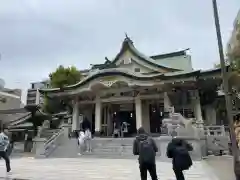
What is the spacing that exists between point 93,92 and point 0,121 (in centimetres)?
1568

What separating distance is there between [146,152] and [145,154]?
49 millimetres

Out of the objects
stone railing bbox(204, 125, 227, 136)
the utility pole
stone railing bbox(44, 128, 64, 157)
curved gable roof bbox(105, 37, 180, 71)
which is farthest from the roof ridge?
the utility pole

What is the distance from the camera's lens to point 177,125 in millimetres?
13305

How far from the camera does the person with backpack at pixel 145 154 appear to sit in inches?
227

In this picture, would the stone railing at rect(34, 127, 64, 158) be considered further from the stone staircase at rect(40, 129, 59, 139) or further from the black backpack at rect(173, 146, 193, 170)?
the black backpack at rect(173, 146, 193, 170)

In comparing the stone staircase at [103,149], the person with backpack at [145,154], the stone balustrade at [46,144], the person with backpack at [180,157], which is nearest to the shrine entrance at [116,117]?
the stone balustrade at [46,144]

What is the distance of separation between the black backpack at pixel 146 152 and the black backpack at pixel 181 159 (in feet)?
1.67

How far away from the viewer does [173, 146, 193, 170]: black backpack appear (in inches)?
218

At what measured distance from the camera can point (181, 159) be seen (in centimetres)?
554

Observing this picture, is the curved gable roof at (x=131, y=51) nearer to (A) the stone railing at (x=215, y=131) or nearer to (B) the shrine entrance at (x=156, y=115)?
(B) the shrine entrance at (x=156, y=115)

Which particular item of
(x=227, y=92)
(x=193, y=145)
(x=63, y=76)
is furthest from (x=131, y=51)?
(x=227, y=92)

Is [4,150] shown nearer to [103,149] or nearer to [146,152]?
[146,152]

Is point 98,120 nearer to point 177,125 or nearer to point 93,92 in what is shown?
point 93,92

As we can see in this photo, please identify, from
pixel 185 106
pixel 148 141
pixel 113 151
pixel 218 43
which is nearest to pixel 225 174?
pixel 148 141
